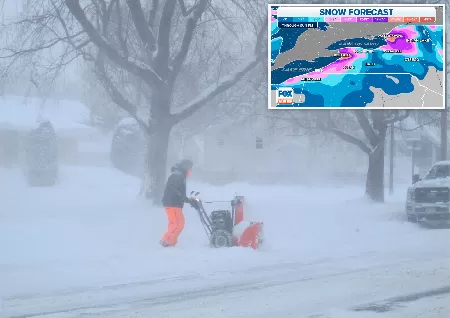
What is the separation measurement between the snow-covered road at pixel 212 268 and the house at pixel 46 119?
1430 centimetres

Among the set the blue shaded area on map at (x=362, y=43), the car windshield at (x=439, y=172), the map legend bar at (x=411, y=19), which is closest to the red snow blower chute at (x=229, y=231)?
the blue shaded area on map at (x=362, y=43)

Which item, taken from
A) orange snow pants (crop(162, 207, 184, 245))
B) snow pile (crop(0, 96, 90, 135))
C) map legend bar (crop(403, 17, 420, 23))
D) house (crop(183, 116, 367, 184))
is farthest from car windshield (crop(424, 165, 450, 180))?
house (crop(183, 116, 367, 184))

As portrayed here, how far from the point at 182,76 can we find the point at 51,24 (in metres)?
8.70

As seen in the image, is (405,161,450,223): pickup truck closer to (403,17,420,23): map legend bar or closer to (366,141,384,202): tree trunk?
(366,141,384,202): tree trunk

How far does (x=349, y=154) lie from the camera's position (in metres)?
56.9

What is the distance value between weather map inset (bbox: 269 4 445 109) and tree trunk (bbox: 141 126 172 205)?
6.56 meters

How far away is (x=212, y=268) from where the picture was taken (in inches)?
480

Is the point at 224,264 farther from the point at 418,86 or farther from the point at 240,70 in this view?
the point at 240,70

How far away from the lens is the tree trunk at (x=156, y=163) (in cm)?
2041

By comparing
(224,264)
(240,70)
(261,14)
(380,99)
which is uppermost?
(261,14)

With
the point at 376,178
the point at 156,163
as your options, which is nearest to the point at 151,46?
the point at 156,163

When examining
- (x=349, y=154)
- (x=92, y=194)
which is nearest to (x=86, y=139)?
(x=92, y=194)

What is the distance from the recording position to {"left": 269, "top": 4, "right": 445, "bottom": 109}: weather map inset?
46.8 ft

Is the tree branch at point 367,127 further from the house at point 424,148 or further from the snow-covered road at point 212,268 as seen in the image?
the house at point 424,148
